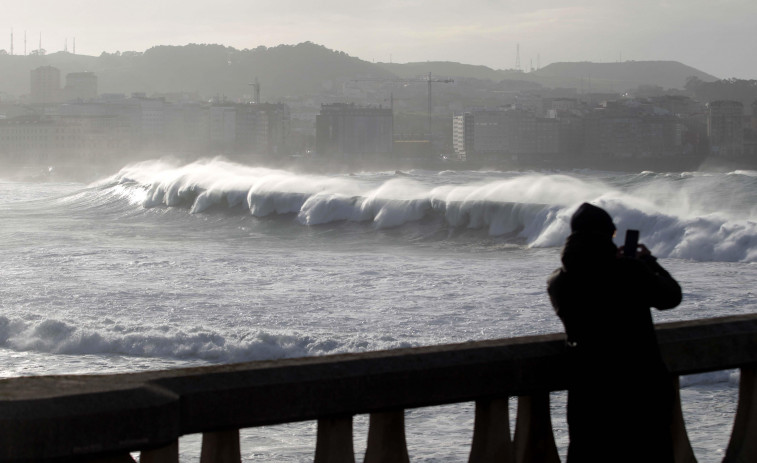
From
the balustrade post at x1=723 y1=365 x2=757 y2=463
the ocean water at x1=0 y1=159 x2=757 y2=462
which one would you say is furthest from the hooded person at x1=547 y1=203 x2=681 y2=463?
the ocean water at x1=0 y1=159 x2=757 y2=462

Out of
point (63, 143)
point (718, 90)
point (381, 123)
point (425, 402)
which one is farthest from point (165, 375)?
Result: point (718, 90)

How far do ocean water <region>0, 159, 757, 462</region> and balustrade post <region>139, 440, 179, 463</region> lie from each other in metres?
4.56

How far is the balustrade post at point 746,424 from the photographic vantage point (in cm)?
319

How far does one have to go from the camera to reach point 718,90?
164125mm

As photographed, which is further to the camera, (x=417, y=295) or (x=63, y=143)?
(x=63, y=143)

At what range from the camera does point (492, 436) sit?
2908 millimetres

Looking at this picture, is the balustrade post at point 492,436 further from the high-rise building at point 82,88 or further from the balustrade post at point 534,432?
the high-rise building at point 82,88

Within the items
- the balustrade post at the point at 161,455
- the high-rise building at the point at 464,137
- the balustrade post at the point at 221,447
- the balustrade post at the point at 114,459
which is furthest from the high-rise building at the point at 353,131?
the balustrade post at the point at 114,459

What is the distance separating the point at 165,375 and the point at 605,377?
1.20m

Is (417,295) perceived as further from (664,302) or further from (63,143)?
(63,143)

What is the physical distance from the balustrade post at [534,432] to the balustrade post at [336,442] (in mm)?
541

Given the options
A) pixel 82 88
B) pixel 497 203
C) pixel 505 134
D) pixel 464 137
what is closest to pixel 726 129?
pixel 505 134

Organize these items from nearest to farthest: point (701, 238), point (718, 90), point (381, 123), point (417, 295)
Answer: point (417, 295) → point (701, 238) → point (381, 123) → point (718, 90)

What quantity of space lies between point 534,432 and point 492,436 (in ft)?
0.50
